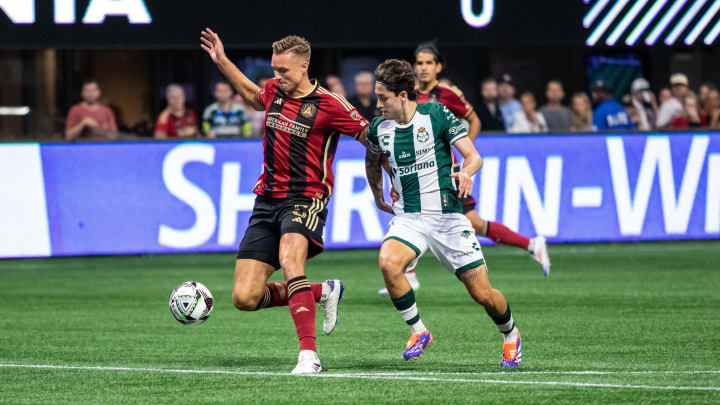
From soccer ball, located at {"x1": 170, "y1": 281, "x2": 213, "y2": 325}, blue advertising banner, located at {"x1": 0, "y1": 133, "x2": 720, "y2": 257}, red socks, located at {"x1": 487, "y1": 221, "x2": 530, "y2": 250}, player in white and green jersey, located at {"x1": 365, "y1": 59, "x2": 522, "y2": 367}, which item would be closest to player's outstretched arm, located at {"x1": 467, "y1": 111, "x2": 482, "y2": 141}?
red socks, located at {"x1": 487, "y1": 221, "x2": 530, "y2": 250}

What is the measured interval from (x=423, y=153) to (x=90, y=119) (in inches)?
329

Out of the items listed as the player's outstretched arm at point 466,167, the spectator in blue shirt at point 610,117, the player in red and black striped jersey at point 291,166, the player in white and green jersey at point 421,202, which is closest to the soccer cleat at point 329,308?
the player in red and black striped jersey at point 291,166

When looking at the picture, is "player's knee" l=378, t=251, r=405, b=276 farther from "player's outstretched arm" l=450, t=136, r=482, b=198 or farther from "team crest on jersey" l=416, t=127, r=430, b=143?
"team crest on jersey" l=416, t=127, r=430, b=143

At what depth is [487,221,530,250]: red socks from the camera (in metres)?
11.2

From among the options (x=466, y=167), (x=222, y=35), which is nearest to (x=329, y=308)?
(x=466, y=167)

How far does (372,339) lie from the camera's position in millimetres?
8836

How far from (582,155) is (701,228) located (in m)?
1.70

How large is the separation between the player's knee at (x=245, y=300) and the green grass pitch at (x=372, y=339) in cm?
37

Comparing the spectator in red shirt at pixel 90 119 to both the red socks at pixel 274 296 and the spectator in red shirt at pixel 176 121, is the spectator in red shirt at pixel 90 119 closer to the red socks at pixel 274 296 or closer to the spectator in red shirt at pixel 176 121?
the spectator in red shirt at pixel 176 121

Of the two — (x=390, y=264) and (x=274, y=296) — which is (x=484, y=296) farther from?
(x=274, y=296)

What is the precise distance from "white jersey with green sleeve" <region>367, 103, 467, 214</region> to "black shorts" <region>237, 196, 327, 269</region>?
52 centimetres

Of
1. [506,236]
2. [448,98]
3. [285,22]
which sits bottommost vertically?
[506,236]

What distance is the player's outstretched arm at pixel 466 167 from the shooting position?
7004 millimetres

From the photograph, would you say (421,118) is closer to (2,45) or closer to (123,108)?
(2,45)
